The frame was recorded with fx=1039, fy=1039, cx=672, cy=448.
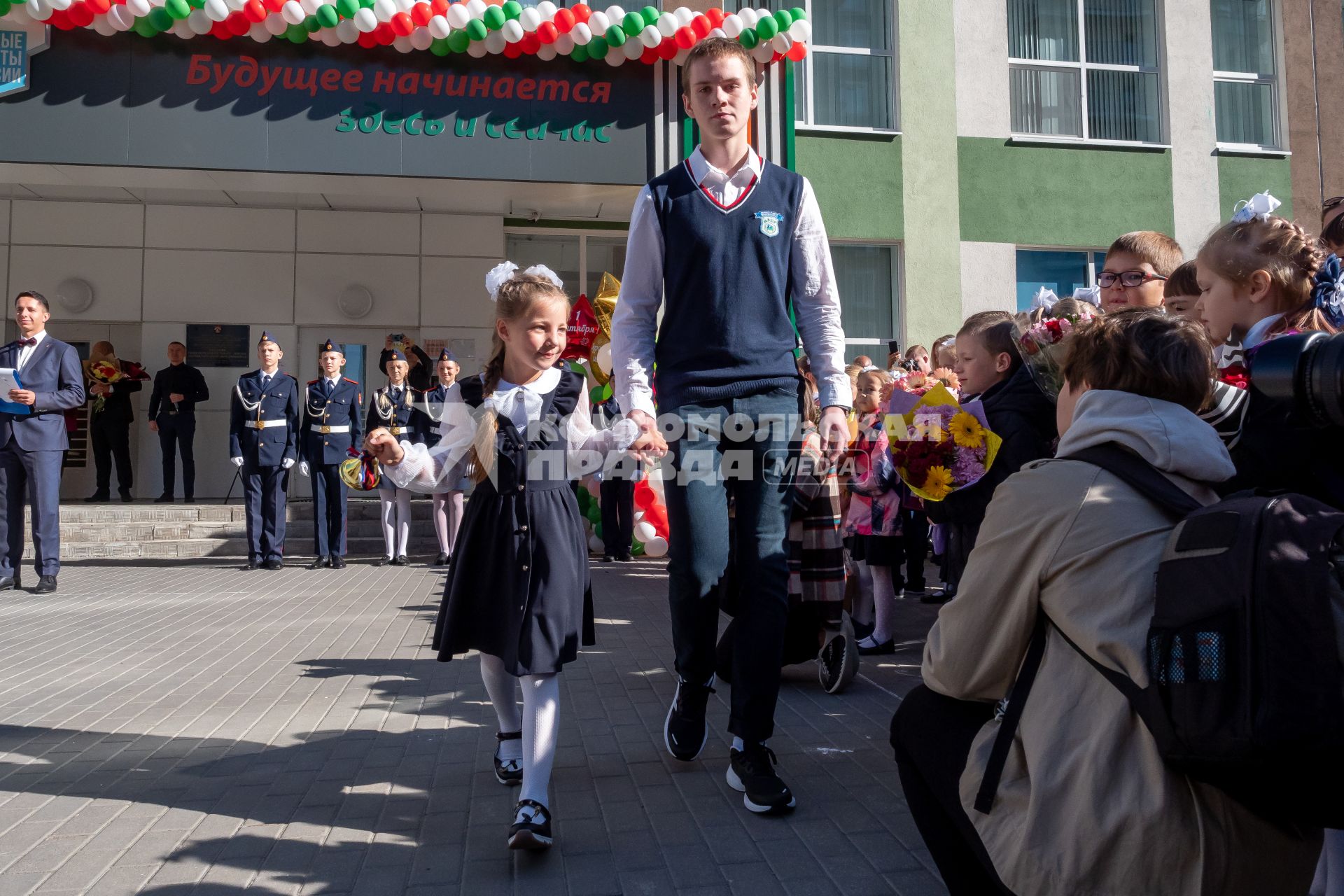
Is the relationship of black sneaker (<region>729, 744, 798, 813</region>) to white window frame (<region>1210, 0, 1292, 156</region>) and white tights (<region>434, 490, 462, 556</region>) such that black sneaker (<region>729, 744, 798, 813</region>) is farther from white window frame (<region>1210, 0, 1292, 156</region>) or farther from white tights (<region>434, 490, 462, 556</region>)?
white window frame (<region>1210, 0, 1292, 156</region>)

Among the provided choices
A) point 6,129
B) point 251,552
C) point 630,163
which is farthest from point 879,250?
point 6,129

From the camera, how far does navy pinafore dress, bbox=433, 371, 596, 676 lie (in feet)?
9.96

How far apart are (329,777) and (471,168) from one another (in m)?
9.19

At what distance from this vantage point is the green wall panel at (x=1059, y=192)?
1318 cm

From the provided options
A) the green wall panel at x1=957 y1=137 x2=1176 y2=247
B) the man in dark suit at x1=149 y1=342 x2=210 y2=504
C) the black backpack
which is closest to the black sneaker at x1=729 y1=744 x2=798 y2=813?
the black backpack

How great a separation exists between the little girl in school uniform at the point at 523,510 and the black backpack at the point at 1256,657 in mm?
1674

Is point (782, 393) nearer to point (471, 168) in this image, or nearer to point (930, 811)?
point (930, 811)

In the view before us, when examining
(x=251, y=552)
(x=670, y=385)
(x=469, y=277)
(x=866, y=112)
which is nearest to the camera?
(x=670, y=385)

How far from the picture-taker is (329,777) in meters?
3.60

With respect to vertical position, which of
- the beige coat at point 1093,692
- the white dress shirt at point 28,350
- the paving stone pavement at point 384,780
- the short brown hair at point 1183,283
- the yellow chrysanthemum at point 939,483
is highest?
the white dress shirt at point 28,350

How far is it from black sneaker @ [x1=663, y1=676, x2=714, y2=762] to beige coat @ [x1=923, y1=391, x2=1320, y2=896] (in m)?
1.61

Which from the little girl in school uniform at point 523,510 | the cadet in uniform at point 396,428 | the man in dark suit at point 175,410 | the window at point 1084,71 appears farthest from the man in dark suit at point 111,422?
the little girl in school uniform at point 523,510

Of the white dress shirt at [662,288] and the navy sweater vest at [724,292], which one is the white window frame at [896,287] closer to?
the white dress shirt at [662,288]

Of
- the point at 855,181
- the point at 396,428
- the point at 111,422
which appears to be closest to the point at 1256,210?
the point at 396,428
